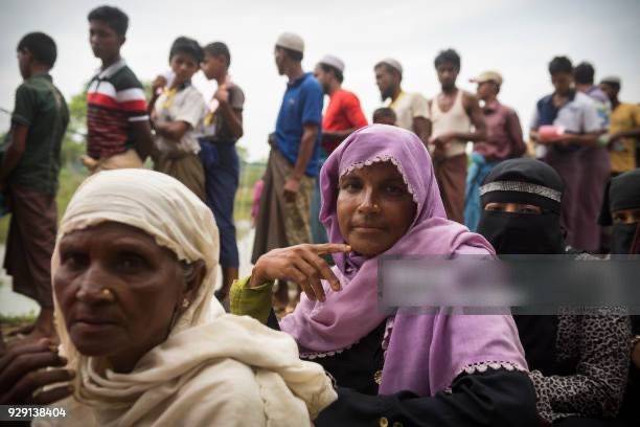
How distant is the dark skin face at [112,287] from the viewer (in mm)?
1304

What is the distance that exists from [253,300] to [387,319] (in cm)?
46

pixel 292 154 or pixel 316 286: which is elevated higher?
pixel 316 286

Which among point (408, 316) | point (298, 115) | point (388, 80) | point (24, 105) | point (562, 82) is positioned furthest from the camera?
point (562, 82)

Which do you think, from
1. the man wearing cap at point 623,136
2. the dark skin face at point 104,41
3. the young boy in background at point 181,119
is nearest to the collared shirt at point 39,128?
the dark skin face at point 104,41

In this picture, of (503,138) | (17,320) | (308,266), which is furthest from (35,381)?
(503,138)

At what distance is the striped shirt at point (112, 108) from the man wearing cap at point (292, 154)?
1514mm

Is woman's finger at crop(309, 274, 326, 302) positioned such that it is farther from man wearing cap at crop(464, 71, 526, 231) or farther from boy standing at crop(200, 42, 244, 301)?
man wearing cap at crop(464, 71, 526, 231)

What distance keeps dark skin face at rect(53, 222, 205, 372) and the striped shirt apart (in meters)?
3.13

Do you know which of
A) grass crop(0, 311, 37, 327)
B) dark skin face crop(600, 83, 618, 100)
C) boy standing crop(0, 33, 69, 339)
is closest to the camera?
boy standing crop(0, 33, 69, 339)

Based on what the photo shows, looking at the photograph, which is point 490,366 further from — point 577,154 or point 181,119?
point 577,154

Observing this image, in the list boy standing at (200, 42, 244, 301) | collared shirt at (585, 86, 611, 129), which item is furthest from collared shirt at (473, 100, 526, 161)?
boy standing at (200, 42, 244, 301)

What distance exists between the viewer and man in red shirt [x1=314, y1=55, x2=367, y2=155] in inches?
245

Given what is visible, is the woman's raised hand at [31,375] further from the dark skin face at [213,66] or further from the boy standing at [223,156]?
the dark skin face at [213,66]

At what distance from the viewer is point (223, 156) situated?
5.55 metres
